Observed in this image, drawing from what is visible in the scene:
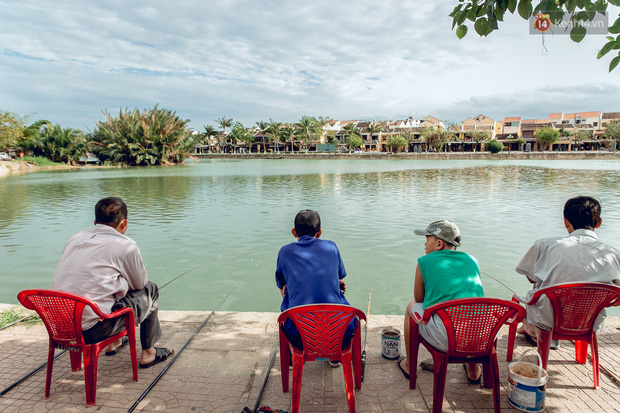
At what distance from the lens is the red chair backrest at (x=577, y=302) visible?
7.98ft

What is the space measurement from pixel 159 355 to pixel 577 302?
117 inches

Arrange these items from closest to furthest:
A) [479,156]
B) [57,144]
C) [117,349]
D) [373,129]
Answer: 1. [117,349]
2. [57,144]
3. [479,156]
4. [373,129]

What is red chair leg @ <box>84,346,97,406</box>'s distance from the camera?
250 centimetres

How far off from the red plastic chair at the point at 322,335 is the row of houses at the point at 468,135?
281 ft

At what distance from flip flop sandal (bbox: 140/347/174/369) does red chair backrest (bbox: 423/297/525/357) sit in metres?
2.03

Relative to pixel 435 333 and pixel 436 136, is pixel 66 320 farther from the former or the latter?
pixel 436 136

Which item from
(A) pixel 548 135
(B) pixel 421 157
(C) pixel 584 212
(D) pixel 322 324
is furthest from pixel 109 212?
(A) pixel 548 135

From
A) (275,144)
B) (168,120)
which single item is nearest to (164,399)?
(168,120)

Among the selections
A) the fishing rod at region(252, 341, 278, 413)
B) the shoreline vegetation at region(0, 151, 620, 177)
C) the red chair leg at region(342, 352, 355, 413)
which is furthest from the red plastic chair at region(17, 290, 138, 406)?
the shoreline vegetation at region(0, 151, 620, 177)

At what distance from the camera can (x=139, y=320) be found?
9.48ft

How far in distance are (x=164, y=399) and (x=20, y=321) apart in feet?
7.25

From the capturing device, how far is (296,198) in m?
16.4

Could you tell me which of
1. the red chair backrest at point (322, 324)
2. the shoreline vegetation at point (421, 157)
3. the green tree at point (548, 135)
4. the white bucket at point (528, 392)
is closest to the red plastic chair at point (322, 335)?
the red chair backrest at point (322, 324)

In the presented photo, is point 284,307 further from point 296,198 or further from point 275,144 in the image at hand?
point 275,144
